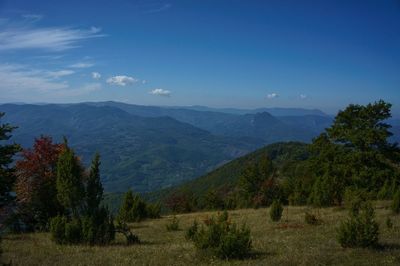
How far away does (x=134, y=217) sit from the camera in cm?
3603

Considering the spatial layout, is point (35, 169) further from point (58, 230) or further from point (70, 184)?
point (58, 230)

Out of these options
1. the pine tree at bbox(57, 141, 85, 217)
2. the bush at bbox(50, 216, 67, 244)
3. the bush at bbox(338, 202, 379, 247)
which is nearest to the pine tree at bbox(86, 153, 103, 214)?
the pine tree at bbox(57, 141, 85, 217)

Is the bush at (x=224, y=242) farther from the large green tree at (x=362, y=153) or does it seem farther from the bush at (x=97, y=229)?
the large green tree at (x=362, y=153)

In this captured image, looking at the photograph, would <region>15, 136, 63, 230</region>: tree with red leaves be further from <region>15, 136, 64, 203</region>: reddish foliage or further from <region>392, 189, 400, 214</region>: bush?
<region>392, 189, 400, 214</region>: bush

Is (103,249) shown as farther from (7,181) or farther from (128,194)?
(128,194)

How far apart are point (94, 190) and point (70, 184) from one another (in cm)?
117

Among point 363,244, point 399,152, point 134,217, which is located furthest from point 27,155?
point 399,152

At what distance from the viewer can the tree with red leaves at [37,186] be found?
1115 inches

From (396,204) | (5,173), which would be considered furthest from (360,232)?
(5,173)

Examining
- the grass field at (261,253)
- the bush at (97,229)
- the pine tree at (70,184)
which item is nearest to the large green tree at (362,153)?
the grass field at (261,253)

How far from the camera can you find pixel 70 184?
19125 mm

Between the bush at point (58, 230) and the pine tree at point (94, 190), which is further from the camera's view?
the pine tree at point (94, 190)

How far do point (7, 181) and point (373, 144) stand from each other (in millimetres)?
30383

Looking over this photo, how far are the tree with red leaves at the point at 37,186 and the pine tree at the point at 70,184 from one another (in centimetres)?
982
